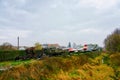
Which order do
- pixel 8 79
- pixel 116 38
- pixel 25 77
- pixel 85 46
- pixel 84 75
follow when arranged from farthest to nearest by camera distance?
pixel 116 38 < pixel 85 46 < pixel 84 75 < pixel 25 77 < pixel 8 79

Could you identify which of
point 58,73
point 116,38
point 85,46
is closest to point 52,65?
point 58,73

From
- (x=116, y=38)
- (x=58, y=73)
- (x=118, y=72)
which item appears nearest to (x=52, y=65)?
(x=58, y=73)

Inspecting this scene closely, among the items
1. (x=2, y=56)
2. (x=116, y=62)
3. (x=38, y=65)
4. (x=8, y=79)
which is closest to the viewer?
(x=8, y=79)

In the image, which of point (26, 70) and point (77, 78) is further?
point (77, 78)

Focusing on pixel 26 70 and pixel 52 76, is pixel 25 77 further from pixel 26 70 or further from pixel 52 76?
pixel 52 76

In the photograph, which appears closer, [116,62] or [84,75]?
[84,75]

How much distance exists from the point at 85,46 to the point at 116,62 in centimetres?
1746

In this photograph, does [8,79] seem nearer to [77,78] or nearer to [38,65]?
[38,65]

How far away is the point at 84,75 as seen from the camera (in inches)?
1260

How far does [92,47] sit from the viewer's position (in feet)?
248

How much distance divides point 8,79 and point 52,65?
934 cm

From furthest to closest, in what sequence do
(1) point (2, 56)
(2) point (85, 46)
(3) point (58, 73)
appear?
(2) point (85, 46)
(1) point (2, 56)
(3) point (58, 73)

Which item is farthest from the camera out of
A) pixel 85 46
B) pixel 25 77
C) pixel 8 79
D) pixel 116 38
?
pixel 116 38

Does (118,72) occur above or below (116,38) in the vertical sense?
below
